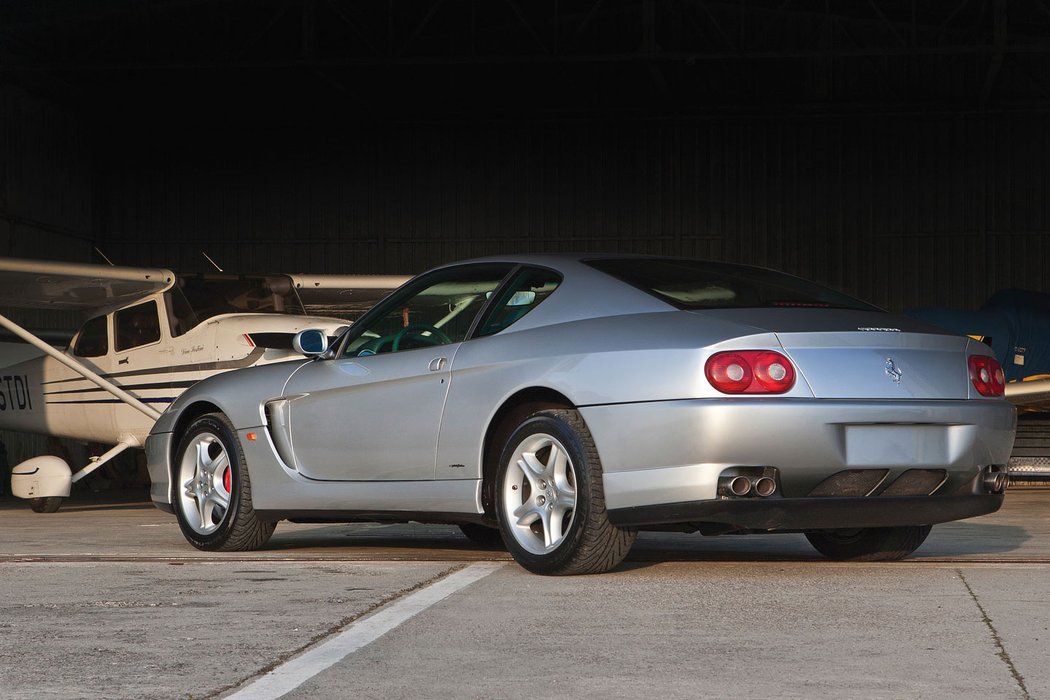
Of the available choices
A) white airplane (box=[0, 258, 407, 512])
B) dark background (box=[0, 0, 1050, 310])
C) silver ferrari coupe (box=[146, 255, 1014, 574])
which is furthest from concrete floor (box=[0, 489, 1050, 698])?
dark background (box=[0, 0, 1050, 310])

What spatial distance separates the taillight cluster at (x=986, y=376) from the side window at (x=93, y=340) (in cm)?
959

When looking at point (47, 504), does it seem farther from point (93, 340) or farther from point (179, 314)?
point (179, 314)

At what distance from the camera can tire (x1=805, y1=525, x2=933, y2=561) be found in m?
6.36

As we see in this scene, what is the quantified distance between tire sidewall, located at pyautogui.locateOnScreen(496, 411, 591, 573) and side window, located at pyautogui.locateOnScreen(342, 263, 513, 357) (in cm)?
70

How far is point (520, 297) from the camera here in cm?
618

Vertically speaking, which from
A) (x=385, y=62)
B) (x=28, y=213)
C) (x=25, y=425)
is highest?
(x=385, y=62)

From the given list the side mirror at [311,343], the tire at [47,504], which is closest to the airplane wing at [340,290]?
the tire at [47,504]

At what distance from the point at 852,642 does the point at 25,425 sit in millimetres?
11983

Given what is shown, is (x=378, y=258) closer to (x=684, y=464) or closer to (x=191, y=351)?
(x=191, y=351)

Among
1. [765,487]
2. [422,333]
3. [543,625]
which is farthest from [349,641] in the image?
[422,333]

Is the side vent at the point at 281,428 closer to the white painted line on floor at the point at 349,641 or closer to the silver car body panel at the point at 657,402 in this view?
the silver car body panel at the point at 657,402

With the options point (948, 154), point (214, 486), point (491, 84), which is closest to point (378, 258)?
point (491, 84)

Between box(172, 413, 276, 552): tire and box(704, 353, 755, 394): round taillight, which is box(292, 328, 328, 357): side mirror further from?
box(704, 353, 755, 394): round taillight

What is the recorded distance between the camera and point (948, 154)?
26734mm
